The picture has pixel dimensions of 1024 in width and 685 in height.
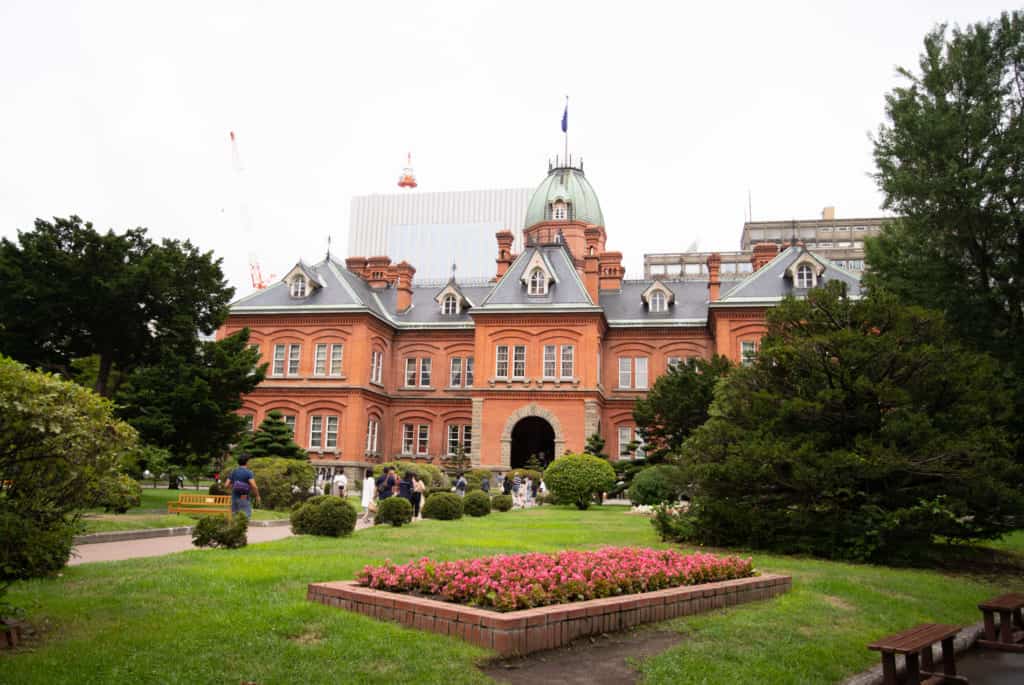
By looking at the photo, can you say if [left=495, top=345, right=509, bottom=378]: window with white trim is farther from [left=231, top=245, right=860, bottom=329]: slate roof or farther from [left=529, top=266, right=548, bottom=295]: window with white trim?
[left=529, top=266, right=548, bottom=295]: window with white trim

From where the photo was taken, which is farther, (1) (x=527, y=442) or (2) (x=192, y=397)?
(1) (x=527, y=442)

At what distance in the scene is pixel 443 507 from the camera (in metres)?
21.8

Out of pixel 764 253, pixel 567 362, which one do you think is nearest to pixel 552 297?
pixel 567 362

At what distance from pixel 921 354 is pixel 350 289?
34.7 meters

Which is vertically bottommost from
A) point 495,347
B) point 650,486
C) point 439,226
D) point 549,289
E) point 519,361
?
point 650,486

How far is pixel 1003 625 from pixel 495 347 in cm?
3376

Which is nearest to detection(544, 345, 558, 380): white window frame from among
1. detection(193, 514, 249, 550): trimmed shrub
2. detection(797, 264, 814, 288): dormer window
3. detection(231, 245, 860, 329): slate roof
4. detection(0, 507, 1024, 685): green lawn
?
detection(231, 245, 860, 329): slate roof

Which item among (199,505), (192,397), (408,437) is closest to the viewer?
(199,505)

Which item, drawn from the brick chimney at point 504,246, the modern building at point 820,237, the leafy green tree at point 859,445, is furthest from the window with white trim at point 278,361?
the modern building at point 820,237

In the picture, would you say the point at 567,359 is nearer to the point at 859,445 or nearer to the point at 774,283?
the point at 774,283

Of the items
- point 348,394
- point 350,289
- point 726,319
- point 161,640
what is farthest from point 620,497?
point 161,640

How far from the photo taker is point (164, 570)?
10.2m

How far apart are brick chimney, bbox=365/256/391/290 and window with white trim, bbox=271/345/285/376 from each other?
9.03 meters

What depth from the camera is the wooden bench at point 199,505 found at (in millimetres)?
20734
